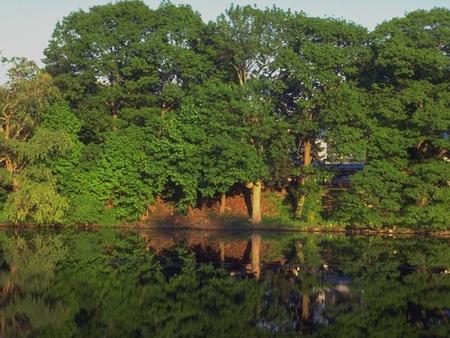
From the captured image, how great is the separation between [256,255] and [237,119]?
15.0m

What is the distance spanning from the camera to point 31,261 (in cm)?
2675

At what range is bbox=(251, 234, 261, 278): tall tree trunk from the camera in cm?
2498

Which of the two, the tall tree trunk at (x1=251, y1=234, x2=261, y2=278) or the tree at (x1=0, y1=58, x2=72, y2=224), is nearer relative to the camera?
the tall tree trunk at (x1=251, y1=234, x2=261, y2=278)

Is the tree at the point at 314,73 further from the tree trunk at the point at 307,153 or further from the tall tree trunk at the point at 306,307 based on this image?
the tall tree trunk at the point at 306,307

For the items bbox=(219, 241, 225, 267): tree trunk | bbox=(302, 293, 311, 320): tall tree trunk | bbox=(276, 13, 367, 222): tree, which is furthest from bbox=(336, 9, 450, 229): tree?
bbox=(302, 293, 311, 320): tall tree trunk

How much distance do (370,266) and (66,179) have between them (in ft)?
82.0

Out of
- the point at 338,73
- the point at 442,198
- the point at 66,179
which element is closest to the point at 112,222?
the point at 66,179

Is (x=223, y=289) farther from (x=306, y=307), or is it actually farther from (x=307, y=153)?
(x=307, y=153)

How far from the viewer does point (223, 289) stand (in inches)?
835

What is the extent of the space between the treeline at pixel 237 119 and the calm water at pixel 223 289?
786 centimetres

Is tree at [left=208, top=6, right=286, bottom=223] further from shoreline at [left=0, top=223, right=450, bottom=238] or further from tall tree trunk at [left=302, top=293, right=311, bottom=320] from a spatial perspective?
tall tree trunk at [left=302, top=293, right=311, bottom=320]

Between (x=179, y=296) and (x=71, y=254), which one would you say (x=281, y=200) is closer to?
(x=71, y=254)

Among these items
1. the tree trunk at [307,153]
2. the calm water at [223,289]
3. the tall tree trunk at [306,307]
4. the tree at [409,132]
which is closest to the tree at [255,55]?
the tree trunk at [307,153]

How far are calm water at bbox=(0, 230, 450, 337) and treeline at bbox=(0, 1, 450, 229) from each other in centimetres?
786
